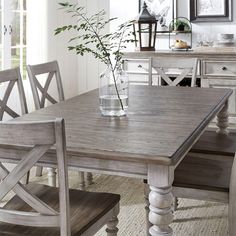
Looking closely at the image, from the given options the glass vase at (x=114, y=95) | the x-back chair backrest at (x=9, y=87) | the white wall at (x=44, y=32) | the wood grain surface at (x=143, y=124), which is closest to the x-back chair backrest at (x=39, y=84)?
the x-back chair backrest at (x=9, y=87)

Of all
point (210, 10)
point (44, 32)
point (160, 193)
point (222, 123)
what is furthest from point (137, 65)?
point (160, 193)

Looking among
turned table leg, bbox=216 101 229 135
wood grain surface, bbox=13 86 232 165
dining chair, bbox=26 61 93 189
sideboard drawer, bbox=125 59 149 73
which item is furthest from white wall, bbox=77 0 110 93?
turned table leg, bbox=216 101 229 135

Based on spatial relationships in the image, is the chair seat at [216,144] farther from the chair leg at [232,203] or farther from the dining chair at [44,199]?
the dining chair at [44,199]

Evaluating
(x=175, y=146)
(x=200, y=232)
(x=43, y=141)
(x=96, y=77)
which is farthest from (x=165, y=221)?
(x=96, y=77)

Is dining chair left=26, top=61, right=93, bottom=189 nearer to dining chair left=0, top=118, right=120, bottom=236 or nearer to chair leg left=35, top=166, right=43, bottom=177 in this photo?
chair leg left=35, top=166, right=43, bottom=177

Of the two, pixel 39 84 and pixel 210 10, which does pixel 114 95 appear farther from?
pixel 210 10

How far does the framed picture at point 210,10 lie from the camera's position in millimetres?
4879

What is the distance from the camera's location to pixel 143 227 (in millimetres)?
2717

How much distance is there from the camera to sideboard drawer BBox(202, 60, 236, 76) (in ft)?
14.3

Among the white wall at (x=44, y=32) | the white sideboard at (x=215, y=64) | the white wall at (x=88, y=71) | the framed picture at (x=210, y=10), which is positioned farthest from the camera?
the white wall at (x=88, y=71)

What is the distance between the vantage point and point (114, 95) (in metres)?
2.41

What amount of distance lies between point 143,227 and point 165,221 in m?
1.08

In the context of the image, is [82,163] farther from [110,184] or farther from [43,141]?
[110,184]

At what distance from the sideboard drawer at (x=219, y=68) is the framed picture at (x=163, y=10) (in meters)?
0.89
